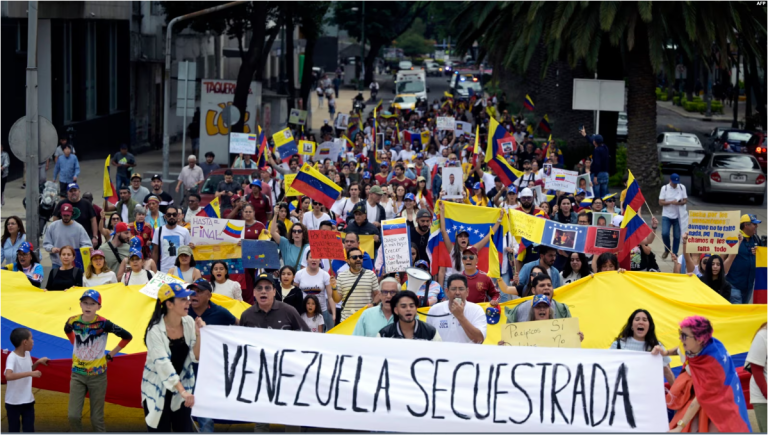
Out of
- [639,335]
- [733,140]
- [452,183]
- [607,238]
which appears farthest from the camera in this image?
→ [733,140]

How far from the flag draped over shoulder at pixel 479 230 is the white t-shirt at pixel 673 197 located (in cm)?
542

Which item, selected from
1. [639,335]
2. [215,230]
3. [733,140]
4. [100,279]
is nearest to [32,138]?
[215,230]

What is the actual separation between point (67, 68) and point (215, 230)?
20789 millimetres

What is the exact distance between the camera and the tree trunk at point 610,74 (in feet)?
88.9

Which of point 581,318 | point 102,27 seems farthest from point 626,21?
point 102,27

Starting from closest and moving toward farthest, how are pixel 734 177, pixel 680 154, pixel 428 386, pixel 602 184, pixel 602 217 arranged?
pixel 428 386, pixel 602 217, pixel 602 184, pixel 734 177, pixel 680 154

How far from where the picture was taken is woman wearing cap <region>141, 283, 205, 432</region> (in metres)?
7.21

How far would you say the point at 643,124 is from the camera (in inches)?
960

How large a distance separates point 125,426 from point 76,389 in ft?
3.47

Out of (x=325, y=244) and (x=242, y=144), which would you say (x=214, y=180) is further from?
(x=325, y=244)

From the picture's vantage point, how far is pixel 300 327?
26.5ft

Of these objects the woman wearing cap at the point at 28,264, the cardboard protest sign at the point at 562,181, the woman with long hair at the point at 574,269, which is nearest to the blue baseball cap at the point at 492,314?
the woman with long hair at the point at 574,269

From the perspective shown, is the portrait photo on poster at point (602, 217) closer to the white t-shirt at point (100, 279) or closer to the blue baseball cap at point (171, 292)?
the white t-shirt at point (100, 279)

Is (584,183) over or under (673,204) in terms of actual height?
over
